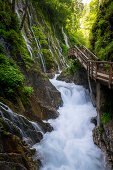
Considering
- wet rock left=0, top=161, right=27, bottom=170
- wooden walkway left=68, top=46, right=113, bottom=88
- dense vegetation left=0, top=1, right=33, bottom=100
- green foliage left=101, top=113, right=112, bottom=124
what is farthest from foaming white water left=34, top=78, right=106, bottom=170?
wooden walkway left=68, top=46, right=113, bottom=88

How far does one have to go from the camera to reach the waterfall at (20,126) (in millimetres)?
4815

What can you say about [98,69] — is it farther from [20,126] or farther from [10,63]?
[20,126]

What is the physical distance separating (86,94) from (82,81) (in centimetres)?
171

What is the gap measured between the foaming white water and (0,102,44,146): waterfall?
20.0 inches

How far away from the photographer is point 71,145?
23.1 feet

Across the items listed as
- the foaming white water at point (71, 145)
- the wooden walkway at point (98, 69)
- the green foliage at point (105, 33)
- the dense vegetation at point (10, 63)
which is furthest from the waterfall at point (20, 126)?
the green foliage at point (105, 33)

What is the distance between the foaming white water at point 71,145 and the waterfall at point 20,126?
51cm

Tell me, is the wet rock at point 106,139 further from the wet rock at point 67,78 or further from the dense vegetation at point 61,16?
the dense vegetation at point 61,16

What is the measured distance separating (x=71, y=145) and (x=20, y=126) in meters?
3.14

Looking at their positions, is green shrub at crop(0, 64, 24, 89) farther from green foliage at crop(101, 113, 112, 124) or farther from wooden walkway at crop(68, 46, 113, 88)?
green foliage at crop(101, 113, 112, 124)

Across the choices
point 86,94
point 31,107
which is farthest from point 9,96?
point 86,94

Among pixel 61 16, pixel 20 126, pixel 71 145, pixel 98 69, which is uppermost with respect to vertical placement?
pixel 61 16

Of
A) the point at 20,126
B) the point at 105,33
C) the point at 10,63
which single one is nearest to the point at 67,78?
the point at 105,33

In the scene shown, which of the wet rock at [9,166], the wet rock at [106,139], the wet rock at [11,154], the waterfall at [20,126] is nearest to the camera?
the wet rock at [9,166]
